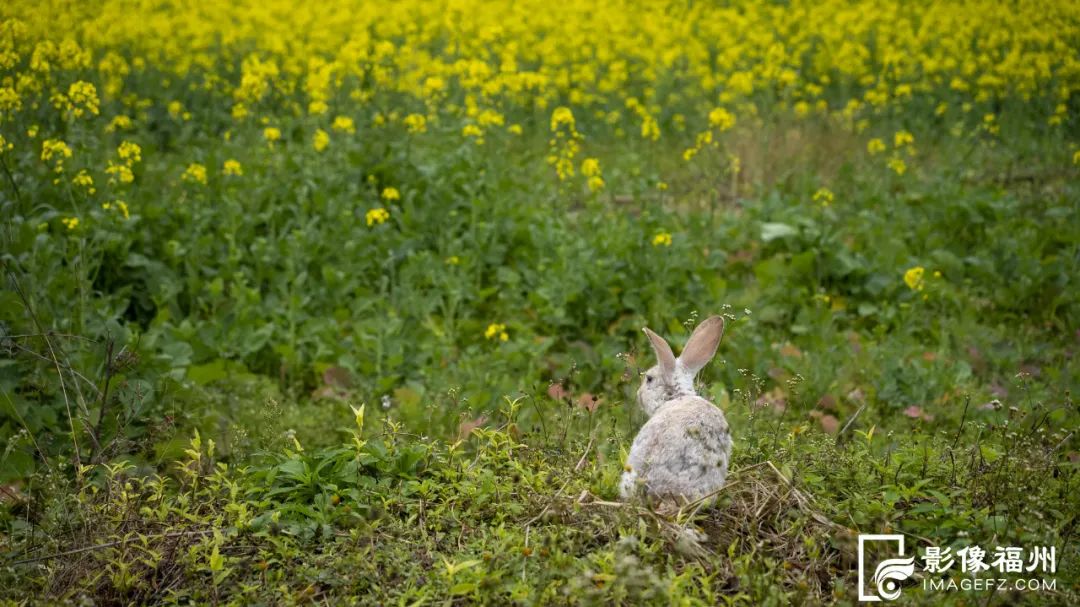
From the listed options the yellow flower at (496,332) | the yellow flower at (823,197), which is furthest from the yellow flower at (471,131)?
the yellow flower at (823,197)

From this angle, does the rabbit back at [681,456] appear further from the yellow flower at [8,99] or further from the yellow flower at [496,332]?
the yellow flower at [8,99]

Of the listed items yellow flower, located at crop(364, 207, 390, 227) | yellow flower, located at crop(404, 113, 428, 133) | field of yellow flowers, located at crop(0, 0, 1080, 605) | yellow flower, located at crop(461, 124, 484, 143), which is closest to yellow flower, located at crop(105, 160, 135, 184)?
field of yellow flowers, located at crop(0, 0, 1080, 605)

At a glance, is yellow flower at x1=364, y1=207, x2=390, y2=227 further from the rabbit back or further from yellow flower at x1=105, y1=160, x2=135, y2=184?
the rabbit back

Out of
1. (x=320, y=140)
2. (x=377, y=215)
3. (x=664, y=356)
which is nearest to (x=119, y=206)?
(x=377, y=215)

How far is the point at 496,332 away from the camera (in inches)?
225

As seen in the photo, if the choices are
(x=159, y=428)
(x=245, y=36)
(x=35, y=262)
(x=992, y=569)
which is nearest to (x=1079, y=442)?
(x=992, y=569)

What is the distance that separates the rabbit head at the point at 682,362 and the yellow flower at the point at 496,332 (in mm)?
2141

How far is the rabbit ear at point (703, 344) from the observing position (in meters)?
3.37

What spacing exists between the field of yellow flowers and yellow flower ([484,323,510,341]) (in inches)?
1.5

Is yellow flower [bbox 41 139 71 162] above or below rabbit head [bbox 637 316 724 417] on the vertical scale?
above

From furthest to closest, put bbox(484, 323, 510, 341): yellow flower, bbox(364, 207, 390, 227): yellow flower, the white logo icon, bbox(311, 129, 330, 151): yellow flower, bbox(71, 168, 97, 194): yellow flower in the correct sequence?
1. bbox(311, 129, 330, 151): yellow flower
2. bbox(364, 207, 390, 227): yellow flower
3. bbox(484, 323, 510, 341): yellow flower
4. bbox(71, 168, 97, 194): yellow flower
5. the white logo icon

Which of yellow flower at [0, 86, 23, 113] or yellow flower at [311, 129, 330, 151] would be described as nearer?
yellow flower at [0, 86, 23, 113]

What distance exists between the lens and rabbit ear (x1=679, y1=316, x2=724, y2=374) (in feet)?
11.1

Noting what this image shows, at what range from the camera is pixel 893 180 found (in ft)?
27.5
